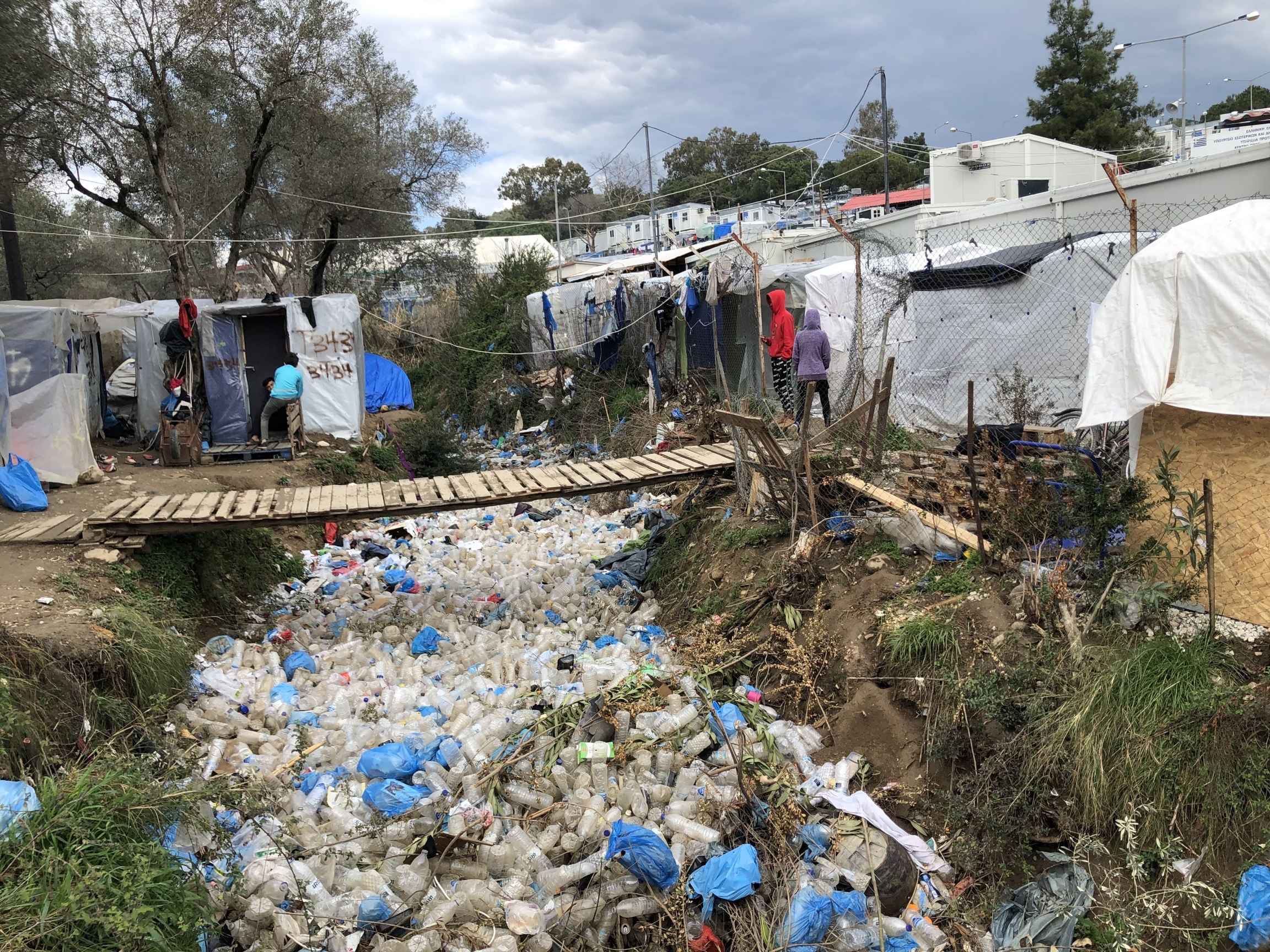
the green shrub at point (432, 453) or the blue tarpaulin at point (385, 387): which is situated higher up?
the blue tarpaulin at point (385, 387)

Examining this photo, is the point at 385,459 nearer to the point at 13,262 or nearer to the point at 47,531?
the point at 47,531

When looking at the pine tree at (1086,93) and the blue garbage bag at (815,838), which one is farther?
the pine tree at (1086,93)

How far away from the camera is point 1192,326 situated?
145 inches

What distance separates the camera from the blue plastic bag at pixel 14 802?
2762mm

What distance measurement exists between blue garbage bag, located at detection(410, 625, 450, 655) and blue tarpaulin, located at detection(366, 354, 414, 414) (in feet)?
37.2

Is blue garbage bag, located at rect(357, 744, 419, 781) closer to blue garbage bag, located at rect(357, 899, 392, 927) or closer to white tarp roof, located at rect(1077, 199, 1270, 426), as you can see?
blue garbage bag, located at rect(357, 899, 392, 927)

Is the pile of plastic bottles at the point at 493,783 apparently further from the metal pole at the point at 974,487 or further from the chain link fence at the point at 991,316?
the chain link fence at the point at 991,316

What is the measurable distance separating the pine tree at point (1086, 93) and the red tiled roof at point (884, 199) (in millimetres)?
5664

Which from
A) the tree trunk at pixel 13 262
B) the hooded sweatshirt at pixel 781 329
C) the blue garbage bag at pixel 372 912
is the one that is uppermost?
the tree trunk at pixel 13 262

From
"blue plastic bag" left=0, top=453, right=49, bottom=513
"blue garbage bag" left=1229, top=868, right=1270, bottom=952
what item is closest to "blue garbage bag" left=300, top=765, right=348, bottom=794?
"blue garbage bag" left=1229, top=868, right=1270, bottom=952

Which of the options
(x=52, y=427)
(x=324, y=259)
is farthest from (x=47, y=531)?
(x=324, y=259)

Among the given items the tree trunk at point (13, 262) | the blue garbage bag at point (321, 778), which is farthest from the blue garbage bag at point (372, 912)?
the tree trunk at point (13, 262)

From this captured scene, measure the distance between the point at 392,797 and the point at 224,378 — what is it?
344 inches

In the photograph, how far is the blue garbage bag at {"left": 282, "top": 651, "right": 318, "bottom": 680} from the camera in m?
5.90
